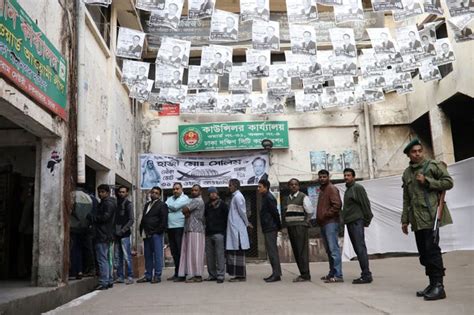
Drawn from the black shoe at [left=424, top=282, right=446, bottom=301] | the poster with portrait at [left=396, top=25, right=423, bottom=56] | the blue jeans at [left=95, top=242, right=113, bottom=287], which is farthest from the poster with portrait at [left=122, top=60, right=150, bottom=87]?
the black shoe at [left=424, top=282, right=446, bottom=301]

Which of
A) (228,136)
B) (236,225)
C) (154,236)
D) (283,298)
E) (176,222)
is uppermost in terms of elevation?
(228,136)

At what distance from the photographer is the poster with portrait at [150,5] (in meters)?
7.48

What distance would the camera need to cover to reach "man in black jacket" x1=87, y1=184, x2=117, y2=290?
6910 mm

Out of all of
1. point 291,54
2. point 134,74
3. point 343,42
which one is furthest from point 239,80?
point 343,42

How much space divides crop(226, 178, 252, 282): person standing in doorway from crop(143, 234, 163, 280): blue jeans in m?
1.20

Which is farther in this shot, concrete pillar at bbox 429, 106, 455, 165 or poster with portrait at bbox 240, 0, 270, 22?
concrete pillar at bbox 429, 106, 455, 165

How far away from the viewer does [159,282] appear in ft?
25.1

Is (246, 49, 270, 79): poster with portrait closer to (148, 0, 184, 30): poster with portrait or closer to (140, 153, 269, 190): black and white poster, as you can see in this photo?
(148, 0, 184, 30): poster with portrait

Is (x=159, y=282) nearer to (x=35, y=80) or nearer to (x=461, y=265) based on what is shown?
(x=35, y=80)

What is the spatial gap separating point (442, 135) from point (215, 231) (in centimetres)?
732

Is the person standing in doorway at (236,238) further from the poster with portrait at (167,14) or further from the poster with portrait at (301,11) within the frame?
the poster with portrait at (301,11)

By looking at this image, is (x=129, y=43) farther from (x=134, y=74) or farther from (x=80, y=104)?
(x=80, y=104)

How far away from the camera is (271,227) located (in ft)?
23.6

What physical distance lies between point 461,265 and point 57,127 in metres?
7.37
